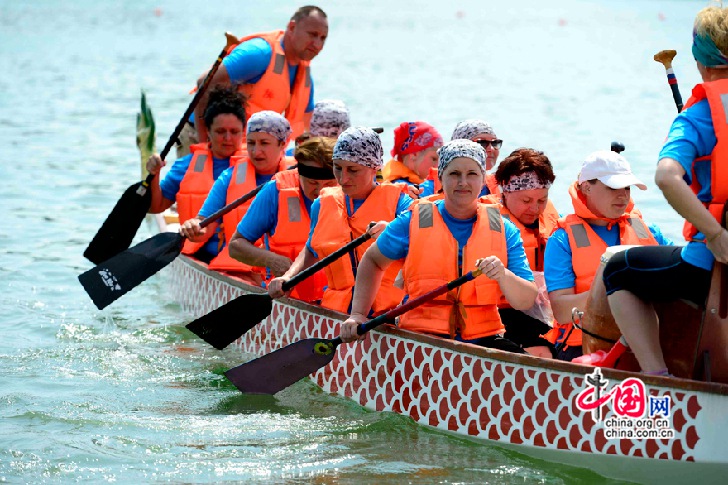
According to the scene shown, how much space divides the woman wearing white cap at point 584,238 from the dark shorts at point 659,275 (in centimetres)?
79

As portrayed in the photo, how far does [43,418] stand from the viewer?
5707 millimetres

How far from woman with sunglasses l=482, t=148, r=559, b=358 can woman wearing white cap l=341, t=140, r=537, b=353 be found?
27 centimetres

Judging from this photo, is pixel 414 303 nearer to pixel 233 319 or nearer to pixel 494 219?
pixel 494 219

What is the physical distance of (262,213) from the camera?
6.34 metres

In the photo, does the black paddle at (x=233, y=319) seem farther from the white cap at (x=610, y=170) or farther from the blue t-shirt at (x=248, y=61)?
→ the blue t-shirt at (x=248, y=61)

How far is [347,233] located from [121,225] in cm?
268

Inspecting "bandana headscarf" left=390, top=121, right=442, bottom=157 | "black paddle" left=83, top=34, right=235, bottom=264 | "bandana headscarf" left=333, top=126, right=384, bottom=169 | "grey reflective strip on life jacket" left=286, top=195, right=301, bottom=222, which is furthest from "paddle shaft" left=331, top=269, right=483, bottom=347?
"black paddle" left=83, top=34, right=235, bottom=264

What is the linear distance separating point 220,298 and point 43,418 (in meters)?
1.46

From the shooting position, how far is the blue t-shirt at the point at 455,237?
4.95 m

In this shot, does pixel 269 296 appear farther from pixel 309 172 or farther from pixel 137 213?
pixel 137 213

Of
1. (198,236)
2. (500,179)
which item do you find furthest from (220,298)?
(500,179)

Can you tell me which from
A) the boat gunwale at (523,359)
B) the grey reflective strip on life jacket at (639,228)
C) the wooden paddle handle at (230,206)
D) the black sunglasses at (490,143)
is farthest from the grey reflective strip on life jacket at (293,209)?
the grey reflective strip on life jacket at (639,228)

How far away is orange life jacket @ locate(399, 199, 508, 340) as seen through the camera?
16.1ft

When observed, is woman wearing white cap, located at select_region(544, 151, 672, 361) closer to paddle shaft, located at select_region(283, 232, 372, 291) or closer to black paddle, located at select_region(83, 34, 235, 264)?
paddle shaft, located at select_region(283, 232, 372, 291)
